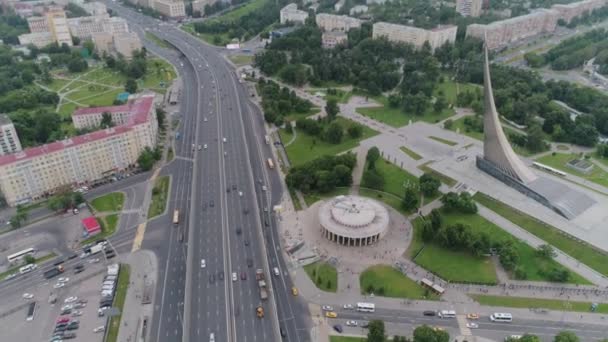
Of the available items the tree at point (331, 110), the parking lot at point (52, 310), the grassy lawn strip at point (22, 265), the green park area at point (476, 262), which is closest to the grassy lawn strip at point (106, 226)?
the grassy lawn strip at point (22, 265)

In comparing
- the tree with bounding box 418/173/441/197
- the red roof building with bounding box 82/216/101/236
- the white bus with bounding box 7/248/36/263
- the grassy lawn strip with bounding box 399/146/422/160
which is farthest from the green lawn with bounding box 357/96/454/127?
the white bus with bounding box 7/248/36/263

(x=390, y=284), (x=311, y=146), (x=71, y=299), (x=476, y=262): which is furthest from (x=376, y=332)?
(x=311, y=146)

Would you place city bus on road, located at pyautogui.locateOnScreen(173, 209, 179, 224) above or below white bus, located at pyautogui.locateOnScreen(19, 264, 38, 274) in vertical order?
above

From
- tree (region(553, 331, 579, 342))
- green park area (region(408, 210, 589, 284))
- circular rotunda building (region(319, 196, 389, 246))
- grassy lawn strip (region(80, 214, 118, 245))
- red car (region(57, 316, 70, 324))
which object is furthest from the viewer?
grassy lawn strip (region(80, 214, 118, 245))

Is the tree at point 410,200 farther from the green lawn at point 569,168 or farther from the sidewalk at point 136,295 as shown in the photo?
the sidewalk at point 136,295

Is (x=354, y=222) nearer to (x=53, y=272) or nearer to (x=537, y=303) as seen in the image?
(x=537, y=303)

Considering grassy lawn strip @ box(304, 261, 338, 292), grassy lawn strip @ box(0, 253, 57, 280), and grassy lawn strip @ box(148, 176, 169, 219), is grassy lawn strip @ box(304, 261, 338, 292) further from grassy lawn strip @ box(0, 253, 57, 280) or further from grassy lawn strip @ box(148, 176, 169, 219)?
grassy lawn strip @ box(0, 253, 57, 280)
